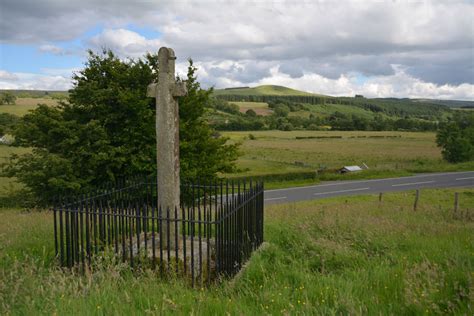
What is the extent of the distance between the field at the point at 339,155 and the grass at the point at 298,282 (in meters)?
22.8

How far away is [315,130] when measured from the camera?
108 meters

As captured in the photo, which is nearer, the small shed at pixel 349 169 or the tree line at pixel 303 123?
the small shed at pixel 349 169

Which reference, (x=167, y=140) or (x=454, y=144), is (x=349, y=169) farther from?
(x=167, y=140)

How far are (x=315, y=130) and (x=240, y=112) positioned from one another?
2437 cm

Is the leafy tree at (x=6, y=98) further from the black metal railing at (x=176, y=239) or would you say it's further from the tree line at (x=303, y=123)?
the black metal railing at (x=176, y=239)

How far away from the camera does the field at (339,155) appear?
4500cm

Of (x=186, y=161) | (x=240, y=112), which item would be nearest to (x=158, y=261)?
(x=186, y=161)

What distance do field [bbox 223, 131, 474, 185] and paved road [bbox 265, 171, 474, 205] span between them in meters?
2.93

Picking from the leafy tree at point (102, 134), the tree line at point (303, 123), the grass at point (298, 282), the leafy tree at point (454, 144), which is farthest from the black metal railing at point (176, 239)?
the tree line at point (303, 123)

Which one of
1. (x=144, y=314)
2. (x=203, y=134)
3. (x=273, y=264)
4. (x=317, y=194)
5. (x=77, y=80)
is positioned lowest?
(x=317, y=194)

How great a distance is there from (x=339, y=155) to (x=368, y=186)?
2390 cm

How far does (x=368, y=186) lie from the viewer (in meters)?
36.4

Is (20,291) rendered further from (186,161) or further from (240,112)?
(240,112)

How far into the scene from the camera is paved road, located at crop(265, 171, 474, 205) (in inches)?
1238
